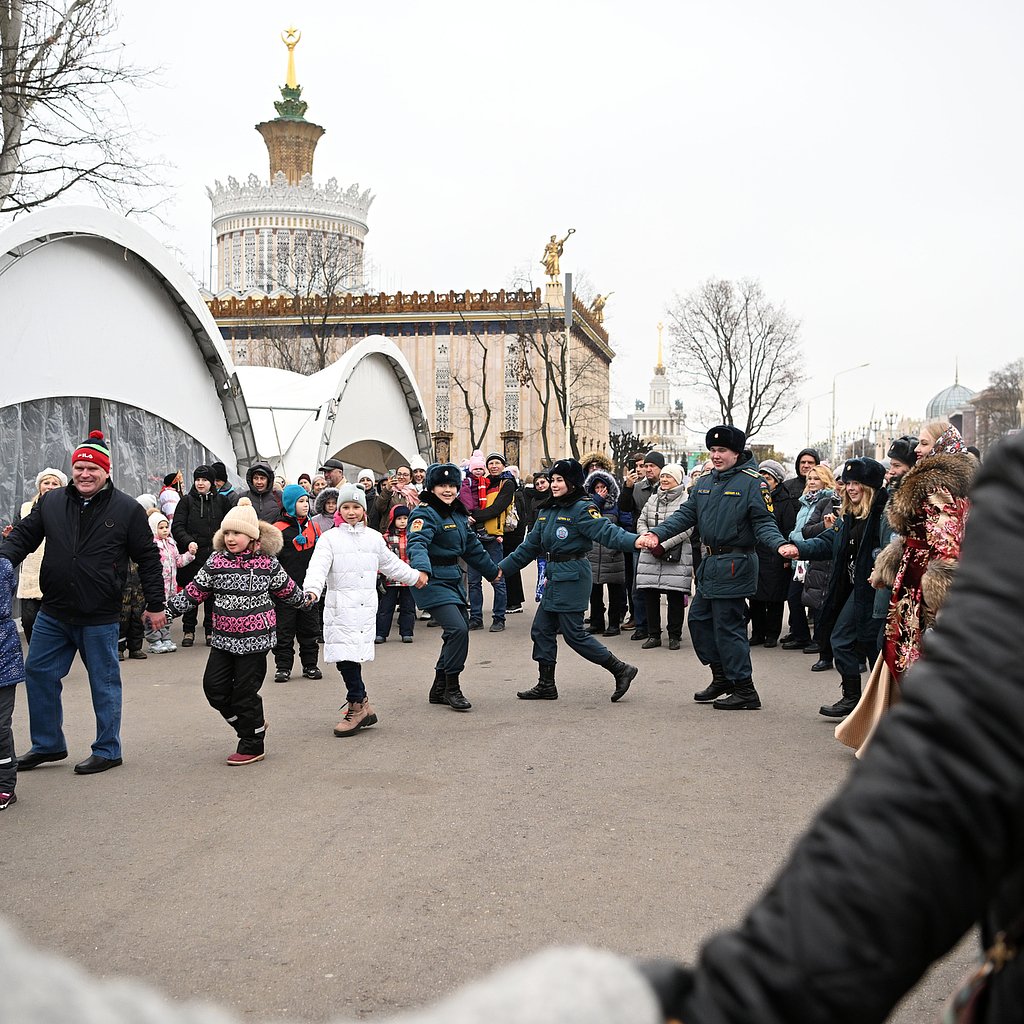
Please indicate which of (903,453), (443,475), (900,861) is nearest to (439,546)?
(443,475)

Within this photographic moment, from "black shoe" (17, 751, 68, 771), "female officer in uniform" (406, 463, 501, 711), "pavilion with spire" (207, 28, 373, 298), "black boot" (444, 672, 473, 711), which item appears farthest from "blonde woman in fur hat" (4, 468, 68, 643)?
"pavilion with spire" (207, 28, 373, 298)

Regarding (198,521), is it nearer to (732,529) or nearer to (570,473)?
(570,473)

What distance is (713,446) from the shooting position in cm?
947

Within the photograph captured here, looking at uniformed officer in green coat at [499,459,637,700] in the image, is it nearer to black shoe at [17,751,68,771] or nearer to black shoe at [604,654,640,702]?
black shoe at [604,654,640,702]

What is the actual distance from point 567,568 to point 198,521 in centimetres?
556

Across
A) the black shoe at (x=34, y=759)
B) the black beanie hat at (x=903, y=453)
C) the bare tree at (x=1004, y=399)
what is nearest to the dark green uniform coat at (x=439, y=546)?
the black shoe at (x=34, y=759)

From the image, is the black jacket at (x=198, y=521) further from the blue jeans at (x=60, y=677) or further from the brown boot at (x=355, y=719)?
the blue jeans at (x=60, y=677)

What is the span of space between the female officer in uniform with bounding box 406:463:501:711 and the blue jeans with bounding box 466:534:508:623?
486cm

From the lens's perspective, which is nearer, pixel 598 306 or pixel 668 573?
pixel 668 573

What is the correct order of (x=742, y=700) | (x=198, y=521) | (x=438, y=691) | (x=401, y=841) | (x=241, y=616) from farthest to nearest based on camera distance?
(x=198, y=521) → (x=438, y=691) → (x=742, y=700) → (x=241, y=616) → (x=401, y=841)

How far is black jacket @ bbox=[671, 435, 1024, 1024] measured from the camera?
3.98 feet

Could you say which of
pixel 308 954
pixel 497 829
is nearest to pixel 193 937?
pixel 308 954

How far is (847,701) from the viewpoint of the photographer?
891 cm

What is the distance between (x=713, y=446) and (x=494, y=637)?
18.8 ft
